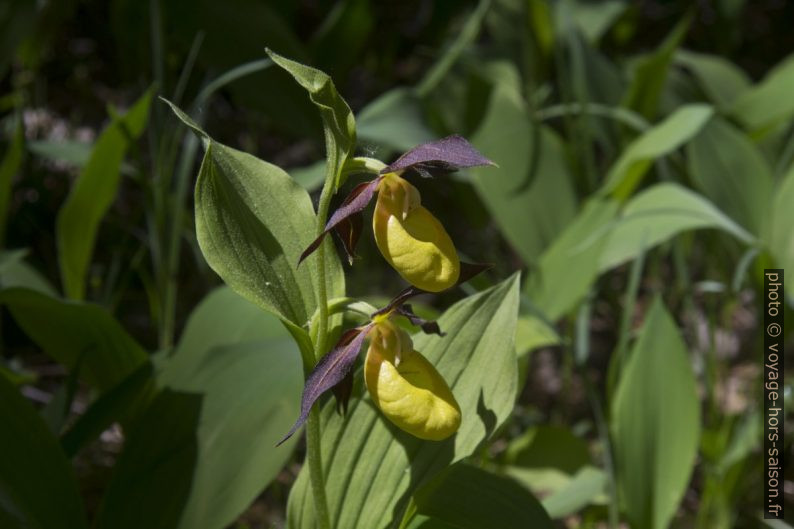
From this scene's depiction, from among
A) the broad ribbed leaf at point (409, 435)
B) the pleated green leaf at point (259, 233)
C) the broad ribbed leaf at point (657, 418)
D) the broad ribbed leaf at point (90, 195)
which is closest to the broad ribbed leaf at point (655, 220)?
the broad ribbed leaf at point (657, 418)

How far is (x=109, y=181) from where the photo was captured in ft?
4.46

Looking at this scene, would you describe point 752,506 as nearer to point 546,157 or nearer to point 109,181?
point 546,157

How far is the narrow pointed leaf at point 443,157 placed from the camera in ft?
2.19

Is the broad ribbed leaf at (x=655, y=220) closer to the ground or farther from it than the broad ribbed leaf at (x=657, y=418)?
farther from it

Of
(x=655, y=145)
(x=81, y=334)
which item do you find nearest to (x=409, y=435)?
(x=81, y=334)

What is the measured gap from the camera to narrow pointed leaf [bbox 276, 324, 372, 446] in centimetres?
70

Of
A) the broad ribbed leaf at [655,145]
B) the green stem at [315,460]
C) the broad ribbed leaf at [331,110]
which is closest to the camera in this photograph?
the broad ribbed leaf at [331,110]

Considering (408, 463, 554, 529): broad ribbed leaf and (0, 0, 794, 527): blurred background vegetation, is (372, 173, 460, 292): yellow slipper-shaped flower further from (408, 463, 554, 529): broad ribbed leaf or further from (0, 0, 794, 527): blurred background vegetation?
(0, 0, 794, 527): blurred background vegetation

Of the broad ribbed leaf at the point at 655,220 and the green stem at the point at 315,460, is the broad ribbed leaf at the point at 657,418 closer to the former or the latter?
the broad ribbed leaf at the point at 655,220

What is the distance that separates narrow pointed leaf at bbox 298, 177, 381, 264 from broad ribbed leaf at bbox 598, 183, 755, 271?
61 cm

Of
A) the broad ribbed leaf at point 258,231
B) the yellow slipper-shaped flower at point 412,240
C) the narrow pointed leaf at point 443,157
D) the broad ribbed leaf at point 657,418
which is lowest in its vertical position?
the broad ribbed leaf at point 657,418

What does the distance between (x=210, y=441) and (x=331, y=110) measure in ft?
1.46

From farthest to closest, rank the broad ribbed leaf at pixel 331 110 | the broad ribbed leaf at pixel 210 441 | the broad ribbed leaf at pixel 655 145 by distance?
the broad ribbed leaf at pixel 655 145
the broad ribbed leaf at pixel 210 441
the broad ribbed leaf at pixel 331 110

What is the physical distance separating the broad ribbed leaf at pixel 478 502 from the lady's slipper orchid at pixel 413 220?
0.23 metres
